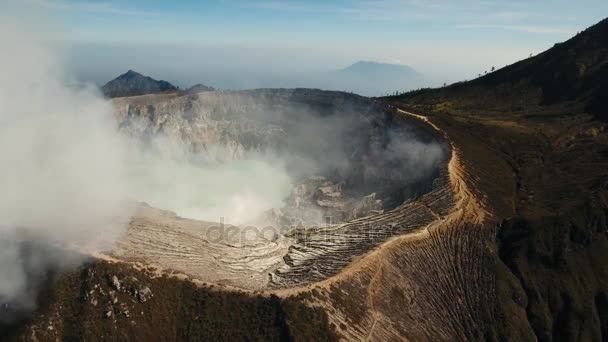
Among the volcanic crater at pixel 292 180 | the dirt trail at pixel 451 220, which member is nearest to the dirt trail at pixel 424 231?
the dirt trail at pixel 451 220

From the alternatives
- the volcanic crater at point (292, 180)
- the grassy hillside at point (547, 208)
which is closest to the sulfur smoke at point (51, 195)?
the volcanic crater at point (292, 180)

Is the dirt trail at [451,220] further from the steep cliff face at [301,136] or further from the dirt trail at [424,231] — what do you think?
the steep cliff face at [301,136]

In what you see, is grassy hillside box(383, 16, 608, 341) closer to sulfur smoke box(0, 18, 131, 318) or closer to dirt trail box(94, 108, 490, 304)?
dirt trail box(94, 108, 490, 304)

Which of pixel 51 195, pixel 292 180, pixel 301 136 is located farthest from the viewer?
pixel 301 136

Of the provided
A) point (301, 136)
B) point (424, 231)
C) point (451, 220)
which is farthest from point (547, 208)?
point (301, 136)

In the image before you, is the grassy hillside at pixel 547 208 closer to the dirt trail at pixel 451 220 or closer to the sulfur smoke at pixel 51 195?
the dirt trail at pixel 451 220

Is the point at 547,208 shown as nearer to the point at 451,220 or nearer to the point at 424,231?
the point at 451,220

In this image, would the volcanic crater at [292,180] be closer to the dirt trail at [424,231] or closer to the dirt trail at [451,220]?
the dirt trail at [424,231]

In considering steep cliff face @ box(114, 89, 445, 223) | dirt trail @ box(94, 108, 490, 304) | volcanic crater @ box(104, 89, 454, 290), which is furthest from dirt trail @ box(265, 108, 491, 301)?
steep cliff face @ box(114, 89, 445, 223)

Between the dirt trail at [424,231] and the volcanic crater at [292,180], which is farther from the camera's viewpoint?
the volcanic crater at [292,180]

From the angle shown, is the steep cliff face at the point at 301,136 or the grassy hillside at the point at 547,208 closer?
the grassy hillside at the point at 547,208

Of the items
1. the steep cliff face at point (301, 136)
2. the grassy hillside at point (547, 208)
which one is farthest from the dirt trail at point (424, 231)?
the steep cliff face at point (301, 136)
